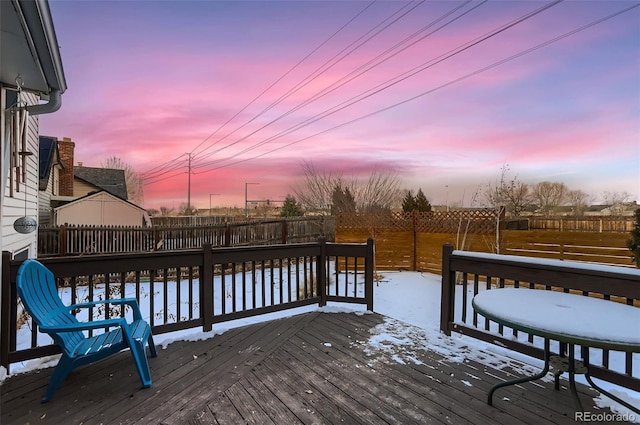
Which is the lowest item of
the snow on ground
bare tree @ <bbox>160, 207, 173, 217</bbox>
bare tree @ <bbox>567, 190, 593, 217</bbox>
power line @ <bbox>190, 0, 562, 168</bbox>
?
the snow on ground

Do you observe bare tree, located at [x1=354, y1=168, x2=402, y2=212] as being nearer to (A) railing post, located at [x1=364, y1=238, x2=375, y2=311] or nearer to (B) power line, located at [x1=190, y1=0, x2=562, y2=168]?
(B) power line, located at [x1=190, y1=0, x2=562, y2=168]

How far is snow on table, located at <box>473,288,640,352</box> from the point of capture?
1.45 metres

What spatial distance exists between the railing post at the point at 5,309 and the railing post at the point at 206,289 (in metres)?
1.42

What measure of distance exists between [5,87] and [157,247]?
6.34 m

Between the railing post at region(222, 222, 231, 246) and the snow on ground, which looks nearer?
the snow on ground

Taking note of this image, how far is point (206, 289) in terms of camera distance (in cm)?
319

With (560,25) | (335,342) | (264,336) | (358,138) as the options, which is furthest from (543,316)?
(358,138)

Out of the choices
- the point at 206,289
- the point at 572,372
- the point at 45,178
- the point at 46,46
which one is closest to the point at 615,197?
the point at 572,372

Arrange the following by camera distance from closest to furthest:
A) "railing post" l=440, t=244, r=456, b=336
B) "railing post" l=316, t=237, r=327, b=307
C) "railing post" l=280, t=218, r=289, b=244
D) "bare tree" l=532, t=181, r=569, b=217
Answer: "railing post" l=440, t=244, r=456, b=336, "railing post" l=316, t=237, r=327, b=307, "railing post" l=280, t=218, r=289, b=244, "bare tree" l=532, t=181, r=569, b=217

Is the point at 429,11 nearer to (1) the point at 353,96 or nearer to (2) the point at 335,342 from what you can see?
(1) the point at 353,96

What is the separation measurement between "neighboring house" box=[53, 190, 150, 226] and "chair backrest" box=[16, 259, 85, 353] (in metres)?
11.0

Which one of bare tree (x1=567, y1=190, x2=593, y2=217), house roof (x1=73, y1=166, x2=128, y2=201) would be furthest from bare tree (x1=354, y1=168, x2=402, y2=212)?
house roof (x1=73, y1=166, x2=128, y2=201)

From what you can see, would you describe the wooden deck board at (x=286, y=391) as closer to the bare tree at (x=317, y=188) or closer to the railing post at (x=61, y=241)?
the railing post at (x=61, y=241)

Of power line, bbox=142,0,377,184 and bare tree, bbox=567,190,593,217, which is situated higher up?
power line, bbox=142,0,377,184
